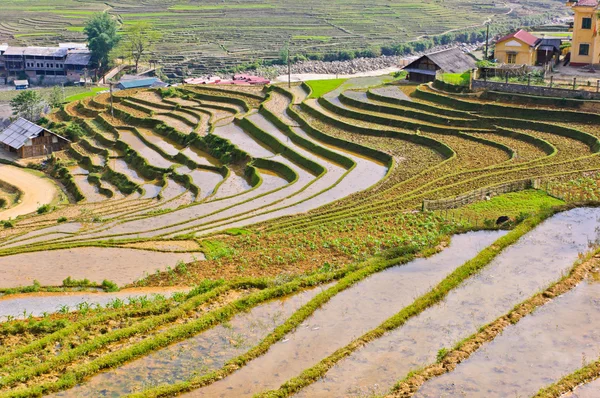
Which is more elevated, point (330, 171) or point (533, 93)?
point (533, 93)

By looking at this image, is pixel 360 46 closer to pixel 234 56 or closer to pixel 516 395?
pixel 234 56

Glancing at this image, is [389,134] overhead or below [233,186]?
overhead

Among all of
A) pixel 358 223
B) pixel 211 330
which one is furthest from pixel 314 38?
pixel 211 330

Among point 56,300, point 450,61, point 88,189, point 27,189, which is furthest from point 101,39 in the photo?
point 56,300

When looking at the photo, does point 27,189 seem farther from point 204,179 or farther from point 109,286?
point 109,286

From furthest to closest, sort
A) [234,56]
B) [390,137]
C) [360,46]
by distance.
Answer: [360,46], [234,56], [390,137]

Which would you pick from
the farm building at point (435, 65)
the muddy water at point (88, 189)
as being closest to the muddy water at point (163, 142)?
the muddy water at point (88, 189)
